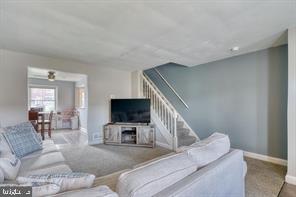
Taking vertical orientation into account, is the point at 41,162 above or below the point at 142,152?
above

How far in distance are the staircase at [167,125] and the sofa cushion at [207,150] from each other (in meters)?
2.58

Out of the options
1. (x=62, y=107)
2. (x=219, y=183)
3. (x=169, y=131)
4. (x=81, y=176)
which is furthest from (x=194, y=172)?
(x=62, y=107)

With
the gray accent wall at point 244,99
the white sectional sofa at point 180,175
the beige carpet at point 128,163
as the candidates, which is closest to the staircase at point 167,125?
the gray accent wall at point 244,99

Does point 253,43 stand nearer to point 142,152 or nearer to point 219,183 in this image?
point 219,183

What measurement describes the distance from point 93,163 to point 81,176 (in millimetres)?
2437

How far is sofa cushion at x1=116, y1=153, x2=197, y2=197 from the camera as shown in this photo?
89 centimetres

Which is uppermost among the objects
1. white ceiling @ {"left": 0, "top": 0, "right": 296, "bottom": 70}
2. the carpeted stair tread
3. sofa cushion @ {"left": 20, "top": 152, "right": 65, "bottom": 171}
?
white ceiling @ {"left": 0, "top": 0, "right": 296, "bottom": 70}

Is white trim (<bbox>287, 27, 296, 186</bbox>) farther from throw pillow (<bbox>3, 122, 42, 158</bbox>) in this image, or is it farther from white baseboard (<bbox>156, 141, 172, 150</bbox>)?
throw pillow (<bbox>3, 122, 42, 158</bbox>)

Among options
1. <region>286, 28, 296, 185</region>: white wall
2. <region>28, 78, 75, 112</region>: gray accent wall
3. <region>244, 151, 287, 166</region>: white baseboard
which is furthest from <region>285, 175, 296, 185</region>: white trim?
<region>28, 78, 75, 112</region>: gray accent wall

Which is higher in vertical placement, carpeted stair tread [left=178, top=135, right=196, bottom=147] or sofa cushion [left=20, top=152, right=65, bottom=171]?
sofa cushion [left=20, top=152, right=65, bottom=171]

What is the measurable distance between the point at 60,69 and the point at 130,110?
80.5 inches

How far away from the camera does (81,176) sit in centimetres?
102

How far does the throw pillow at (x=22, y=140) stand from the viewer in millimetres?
2203

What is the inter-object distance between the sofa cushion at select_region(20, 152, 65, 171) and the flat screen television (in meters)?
2.51
